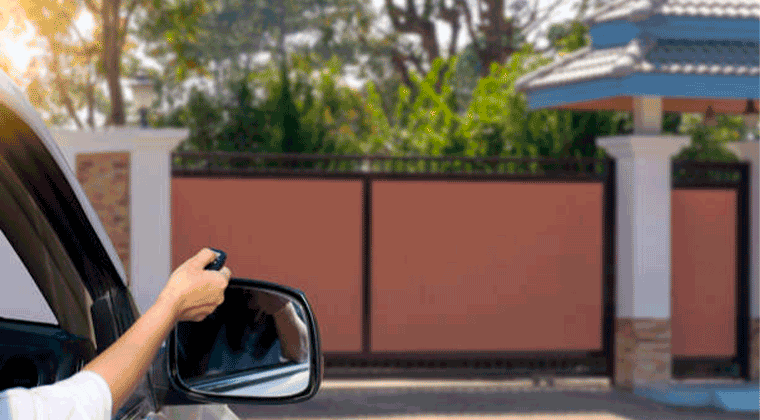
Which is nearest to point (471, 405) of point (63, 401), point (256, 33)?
point (63, 401)

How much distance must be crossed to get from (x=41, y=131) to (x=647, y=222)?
11.5m

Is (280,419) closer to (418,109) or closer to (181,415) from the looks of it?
(181,415)

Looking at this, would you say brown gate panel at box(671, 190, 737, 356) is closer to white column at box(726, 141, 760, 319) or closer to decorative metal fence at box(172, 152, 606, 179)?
white column at box(726, 141, 760, 319)

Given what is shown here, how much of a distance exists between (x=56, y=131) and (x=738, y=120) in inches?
400

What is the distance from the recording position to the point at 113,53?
75.4ft

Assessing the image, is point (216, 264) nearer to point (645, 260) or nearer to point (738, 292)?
point (645, 260)

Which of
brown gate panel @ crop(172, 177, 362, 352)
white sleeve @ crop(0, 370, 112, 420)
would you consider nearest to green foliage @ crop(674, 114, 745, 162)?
brown gate panel @ crop(172, 177, 362, 352)

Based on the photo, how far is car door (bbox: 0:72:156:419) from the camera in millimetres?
1747

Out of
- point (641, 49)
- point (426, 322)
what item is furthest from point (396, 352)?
point (641, 49)

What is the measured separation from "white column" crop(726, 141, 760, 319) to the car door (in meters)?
11.8

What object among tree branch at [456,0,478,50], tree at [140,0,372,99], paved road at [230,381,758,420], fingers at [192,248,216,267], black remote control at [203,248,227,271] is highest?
tree at [140,0,372,99]

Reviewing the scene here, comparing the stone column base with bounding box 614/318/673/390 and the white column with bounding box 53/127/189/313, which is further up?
the white column with bounding box 53/127/189/313

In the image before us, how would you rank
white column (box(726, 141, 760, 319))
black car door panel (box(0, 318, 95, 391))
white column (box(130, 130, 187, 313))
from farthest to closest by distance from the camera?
1. white column (box(726, 141, 760, 319))
2. white column (box(130, 130, 187, 313))
3. black car door panel (box(0, 318, 95, 391))

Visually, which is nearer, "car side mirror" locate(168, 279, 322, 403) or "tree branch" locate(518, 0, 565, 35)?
"car side mirror" locate(168, 279, 322, 403)
